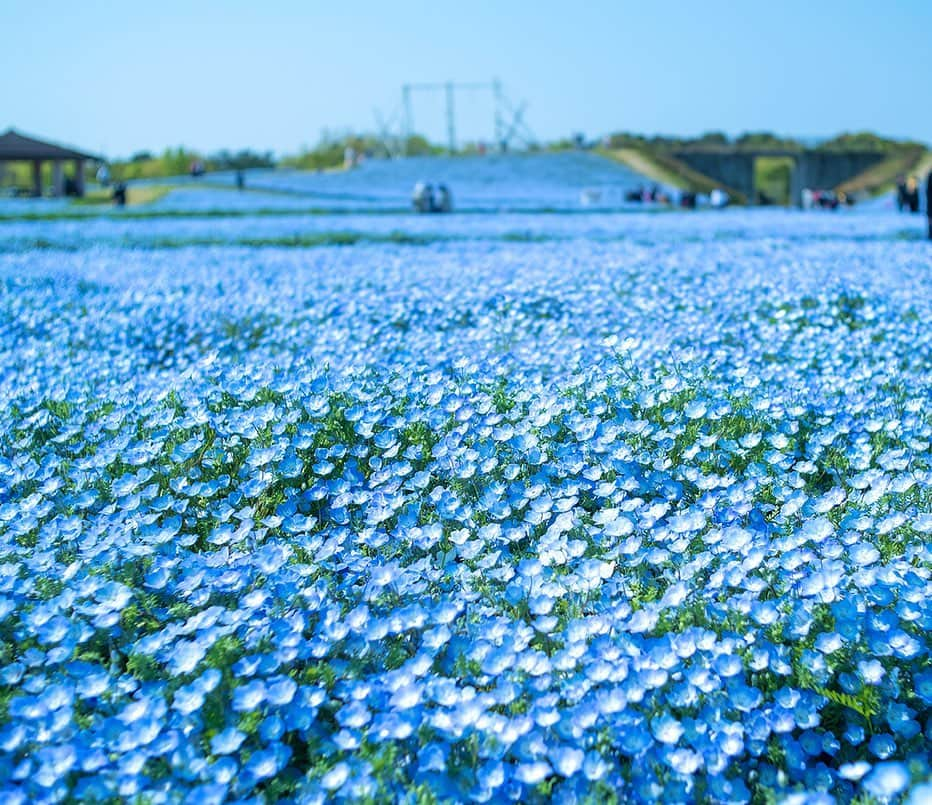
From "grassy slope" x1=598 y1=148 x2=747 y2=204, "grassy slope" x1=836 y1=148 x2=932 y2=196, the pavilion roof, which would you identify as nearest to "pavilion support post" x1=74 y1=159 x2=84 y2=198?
the pavilion roof

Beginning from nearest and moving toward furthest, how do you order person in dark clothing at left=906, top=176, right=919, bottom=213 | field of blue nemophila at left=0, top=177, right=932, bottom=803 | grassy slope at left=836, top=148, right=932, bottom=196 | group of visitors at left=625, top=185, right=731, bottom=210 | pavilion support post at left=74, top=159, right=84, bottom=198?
field of blue nemophila at left=0, top=177, right=932, bottom=803 < person in dark clothing at left=906, top=176, right=919, bottom=213 < group of visitors at left=625, top=185, right=731, bottom=210 < pavilion support post at left=74, top=159, right=84, bottom=198 < grassy slope at left=836, top=148, right=932, bottom=196

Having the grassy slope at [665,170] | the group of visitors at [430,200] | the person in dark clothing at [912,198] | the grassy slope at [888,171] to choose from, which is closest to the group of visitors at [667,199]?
the grassy slope at [665,170]

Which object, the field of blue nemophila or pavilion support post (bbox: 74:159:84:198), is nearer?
the field of blue nemophila

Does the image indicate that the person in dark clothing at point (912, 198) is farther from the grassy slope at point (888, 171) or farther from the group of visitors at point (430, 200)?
the grassy slope at point (888, 171)

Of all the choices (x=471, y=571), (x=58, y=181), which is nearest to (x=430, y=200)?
(x=58, y=181)

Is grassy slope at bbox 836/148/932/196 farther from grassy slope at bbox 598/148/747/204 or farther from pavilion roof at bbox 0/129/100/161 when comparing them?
pavilion roof at bbox 0/129/100/161

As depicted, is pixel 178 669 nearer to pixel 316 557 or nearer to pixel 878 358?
pixel 316 557
